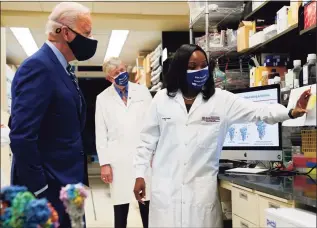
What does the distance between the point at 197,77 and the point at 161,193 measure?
613 mm

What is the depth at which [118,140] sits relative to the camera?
10.3 feet

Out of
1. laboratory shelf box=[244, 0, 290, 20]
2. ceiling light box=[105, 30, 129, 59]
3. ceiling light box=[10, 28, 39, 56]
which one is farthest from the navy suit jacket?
A: ceiling light box=[10, 28, 39, 56]

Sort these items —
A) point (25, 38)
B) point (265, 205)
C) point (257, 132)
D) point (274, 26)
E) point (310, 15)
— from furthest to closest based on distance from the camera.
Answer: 1. point (25, 38)
2. point (274, 26)
3. point (257, 132)
4. point (310, 15)
5. point (265, 205)

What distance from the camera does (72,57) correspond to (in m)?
1.69

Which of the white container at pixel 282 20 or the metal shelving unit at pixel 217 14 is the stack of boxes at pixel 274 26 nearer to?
the white container at pixel 282 20

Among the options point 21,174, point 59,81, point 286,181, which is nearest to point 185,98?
point 286,181

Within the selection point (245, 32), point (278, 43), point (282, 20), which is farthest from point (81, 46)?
point (245, 32)

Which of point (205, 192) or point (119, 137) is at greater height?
point (119, 137)

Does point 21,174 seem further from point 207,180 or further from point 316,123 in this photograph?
point 316,123

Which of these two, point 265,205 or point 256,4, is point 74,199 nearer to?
point 265,205

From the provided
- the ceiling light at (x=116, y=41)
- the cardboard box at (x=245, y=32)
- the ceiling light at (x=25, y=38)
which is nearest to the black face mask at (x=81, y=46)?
the cardboard box at (x=245, y=32)

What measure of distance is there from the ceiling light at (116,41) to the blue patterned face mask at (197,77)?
450 cm

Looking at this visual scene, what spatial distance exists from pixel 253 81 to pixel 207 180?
132 cm

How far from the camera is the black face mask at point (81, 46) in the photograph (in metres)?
1.63
